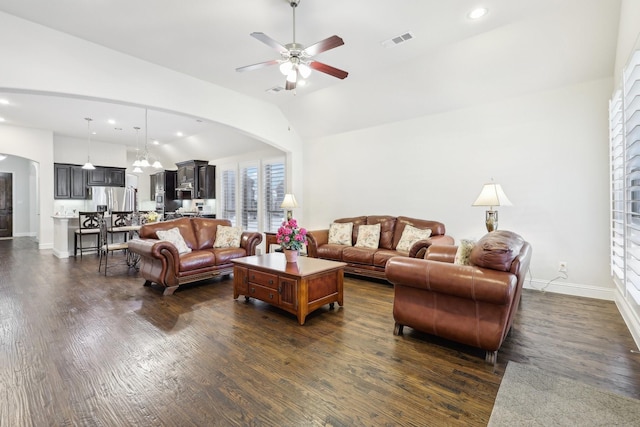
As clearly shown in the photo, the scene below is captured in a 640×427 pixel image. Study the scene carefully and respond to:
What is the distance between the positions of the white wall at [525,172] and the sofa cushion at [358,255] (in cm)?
119

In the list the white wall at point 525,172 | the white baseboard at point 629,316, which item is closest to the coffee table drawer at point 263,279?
the white wall at point 525,172

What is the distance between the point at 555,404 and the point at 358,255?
318cm

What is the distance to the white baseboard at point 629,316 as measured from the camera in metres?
2.59

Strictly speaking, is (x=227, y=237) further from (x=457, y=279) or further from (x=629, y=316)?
(x=629, y=316)

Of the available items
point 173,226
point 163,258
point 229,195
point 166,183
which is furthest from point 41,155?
point 163,258

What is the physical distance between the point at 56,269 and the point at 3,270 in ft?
2.75

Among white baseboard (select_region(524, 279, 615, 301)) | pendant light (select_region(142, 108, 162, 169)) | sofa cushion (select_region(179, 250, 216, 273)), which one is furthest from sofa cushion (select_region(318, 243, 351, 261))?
pendant light (select_region(142, 108, 162, 169))

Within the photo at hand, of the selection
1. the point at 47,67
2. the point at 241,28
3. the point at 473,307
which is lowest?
the point at 473,307

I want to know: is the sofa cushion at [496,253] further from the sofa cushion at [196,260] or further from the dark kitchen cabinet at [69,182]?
the dark kitchen cabinet at [69,182]

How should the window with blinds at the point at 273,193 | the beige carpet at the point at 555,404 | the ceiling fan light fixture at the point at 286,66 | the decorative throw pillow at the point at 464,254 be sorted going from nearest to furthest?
the beige carpet at the point at 555,404 < the decorative throw pillow at the point at 464,254 < the ceiling fan light fixture at the point at 286,66 < the window with blinds at the point at 273,193

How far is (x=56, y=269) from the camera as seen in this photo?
5.61 metres

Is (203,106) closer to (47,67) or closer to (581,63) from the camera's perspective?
(47,67)

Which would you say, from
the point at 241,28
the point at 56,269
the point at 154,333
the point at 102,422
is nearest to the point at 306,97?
the point at 241,28

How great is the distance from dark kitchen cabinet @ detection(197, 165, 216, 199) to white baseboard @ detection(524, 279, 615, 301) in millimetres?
8384
